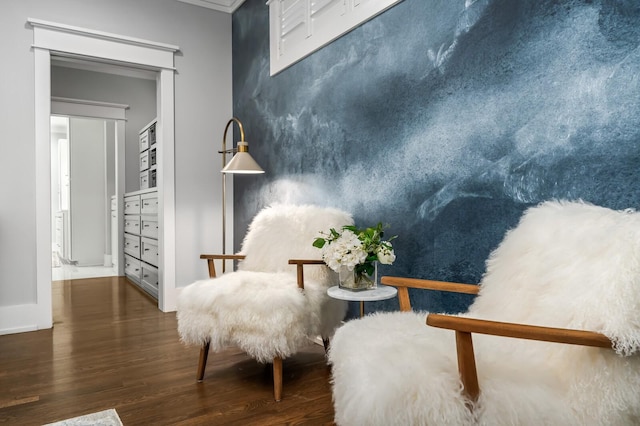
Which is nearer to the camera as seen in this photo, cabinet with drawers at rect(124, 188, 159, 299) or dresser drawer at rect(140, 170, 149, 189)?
cabinet with drawers at rect(124, 188, 159, 299)

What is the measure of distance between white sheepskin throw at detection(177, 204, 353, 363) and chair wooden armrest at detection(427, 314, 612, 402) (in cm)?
108

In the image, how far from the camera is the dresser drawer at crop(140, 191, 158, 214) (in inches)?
168

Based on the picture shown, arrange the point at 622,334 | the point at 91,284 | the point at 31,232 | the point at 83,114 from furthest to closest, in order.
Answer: the point at 83,114 < the point at 91,284 < the point at 31,232 < the point at 622,334

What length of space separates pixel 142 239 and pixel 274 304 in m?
3.37

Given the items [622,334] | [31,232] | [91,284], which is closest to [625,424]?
[622,334]

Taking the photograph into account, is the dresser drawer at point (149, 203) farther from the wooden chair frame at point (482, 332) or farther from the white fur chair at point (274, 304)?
the wooden chair frame at point (482, 332)

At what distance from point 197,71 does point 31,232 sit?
6.39ft

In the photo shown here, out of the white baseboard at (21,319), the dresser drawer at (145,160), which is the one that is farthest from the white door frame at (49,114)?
the dresser drawer at (145,160)

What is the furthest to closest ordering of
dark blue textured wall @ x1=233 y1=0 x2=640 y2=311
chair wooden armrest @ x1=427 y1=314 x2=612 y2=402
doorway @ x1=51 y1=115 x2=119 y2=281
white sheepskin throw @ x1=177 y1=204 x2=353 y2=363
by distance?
doorway @ x1=51 y1=115 x2=119 y2=281, white sheepskin throw @ x1=177 y1=204 x2=353 y2=363, dark blue textured wall @ x1=233 y1=0 x2=640 y2=311, chair wooden armrest @ x1=427 y1=314 x2=612 y2=402

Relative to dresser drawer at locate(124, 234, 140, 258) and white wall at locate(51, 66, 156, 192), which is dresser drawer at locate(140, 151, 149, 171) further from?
dresser drawer at locate(124, 234, 140, 258)

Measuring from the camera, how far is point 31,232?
3264 millimetres

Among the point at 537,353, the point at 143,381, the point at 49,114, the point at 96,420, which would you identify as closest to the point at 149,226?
the point at 49,114

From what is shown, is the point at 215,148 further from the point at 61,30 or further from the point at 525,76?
the point at 525,76

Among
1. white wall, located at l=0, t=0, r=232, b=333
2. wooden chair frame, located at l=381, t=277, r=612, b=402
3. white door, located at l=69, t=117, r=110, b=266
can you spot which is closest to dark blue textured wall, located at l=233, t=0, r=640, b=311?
wooden chair frame, located at l=381, t=277, r=612, b=402
